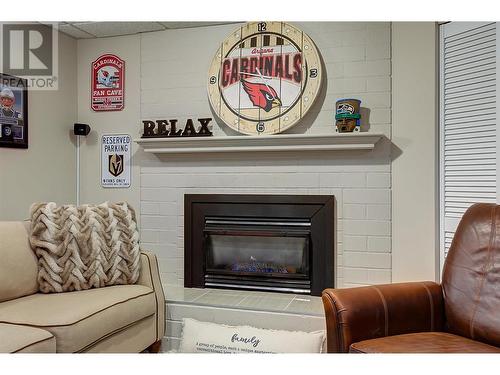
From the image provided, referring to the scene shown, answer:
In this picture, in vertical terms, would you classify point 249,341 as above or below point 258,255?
below

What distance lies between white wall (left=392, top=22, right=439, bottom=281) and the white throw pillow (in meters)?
0.97

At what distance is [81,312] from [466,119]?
2391 mm

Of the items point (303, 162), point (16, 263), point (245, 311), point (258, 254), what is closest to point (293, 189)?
point (303, 162)

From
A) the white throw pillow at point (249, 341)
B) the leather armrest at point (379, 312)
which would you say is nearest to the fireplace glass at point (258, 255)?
the white throw pillow at point (249, 341)

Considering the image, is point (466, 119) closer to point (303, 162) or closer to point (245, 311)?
point (303, 162)

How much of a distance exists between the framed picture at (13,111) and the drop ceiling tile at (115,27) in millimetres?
657

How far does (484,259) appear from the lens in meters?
1.92

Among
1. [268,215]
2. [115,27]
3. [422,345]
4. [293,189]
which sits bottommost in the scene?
[422,345]

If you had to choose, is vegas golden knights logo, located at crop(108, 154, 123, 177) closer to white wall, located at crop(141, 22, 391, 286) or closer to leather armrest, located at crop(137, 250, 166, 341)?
white wall, located at crop(141, 22, 391, 286)

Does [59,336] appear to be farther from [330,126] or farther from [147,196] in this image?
[330,126]

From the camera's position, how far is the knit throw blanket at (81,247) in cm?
227

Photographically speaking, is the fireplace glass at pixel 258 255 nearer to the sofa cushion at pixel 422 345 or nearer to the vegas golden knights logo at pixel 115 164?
the vegas golden knights logo at pixel 115 164

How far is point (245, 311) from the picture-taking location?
2.66 meters
